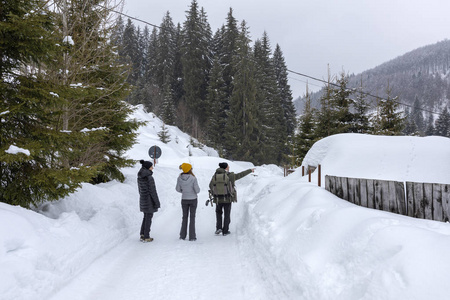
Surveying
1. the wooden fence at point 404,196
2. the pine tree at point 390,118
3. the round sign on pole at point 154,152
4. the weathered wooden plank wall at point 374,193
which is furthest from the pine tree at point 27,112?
the pine tree at point 390,118

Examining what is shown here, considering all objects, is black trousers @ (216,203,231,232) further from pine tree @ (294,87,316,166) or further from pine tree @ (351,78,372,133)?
pine tree @ (351,78,372,133)

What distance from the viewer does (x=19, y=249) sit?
13.0 feet

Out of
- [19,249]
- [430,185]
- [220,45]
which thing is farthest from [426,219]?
[220,45]

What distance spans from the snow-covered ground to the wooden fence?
355 mm

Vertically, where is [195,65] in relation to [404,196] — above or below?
above

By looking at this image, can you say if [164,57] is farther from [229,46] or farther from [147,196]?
[147,196]

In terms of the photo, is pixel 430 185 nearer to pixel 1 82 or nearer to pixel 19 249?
pixel 19 249

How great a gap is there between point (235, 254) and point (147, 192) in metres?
2.74

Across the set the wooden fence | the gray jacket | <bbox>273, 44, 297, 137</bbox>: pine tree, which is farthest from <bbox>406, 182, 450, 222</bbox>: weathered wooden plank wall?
<bbox>273, 44, 297, 137</bbox>: pine tree

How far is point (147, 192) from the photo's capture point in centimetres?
700

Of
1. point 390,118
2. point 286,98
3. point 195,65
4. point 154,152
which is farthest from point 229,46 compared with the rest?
point 154,152

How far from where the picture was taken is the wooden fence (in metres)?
4.11

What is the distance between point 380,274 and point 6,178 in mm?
6436


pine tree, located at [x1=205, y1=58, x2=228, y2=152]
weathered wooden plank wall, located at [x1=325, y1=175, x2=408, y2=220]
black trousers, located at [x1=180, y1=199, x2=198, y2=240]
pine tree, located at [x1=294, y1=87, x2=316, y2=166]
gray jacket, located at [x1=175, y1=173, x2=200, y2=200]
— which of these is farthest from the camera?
pine tree, located at [x1=205, y1=58, x2=228, y2=152]
